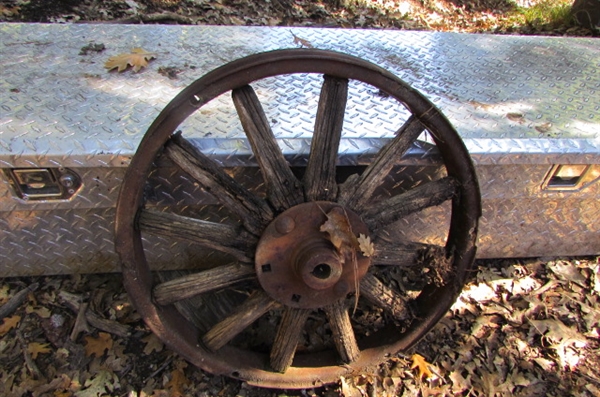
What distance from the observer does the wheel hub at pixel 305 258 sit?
211 centimetres

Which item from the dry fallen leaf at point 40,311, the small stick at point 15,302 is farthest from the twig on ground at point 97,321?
the small stick at point 15,302

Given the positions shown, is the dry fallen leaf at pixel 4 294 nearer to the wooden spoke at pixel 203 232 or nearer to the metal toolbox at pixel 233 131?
the metal toolbox at pixel 233 131

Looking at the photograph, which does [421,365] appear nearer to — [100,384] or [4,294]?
[100,384]

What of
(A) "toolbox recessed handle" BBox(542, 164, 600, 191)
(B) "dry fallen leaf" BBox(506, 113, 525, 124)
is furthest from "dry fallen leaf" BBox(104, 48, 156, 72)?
(A) "toolbox recessed handle" BBox(542, 164, 600, 191)

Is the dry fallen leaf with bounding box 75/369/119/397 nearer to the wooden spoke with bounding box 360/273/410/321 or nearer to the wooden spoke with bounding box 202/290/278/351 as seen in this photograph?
the wooden spoke with bounding box 202/290/278/351

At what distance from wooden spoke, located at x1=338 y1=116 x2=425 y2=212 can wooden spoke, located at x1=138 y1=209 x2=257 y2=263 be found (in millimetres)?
518

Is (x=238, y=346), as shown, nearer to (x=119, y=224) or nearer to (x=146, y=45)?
(x=119, y=224)

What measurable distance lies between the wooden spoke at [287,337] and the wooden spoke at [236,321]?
0.38ft

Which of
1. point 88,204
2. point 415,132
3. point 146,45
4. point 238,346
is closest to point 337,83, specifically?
point 415,132

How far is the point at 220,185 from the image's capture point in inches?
84.4

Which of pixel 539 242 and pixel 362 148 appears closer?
pixel 362 148

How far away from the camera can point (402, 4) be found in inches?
272

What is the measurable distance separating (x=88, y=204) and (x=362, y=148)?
153 cm

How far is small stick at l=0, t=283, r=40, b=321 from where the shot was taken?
2.86m
